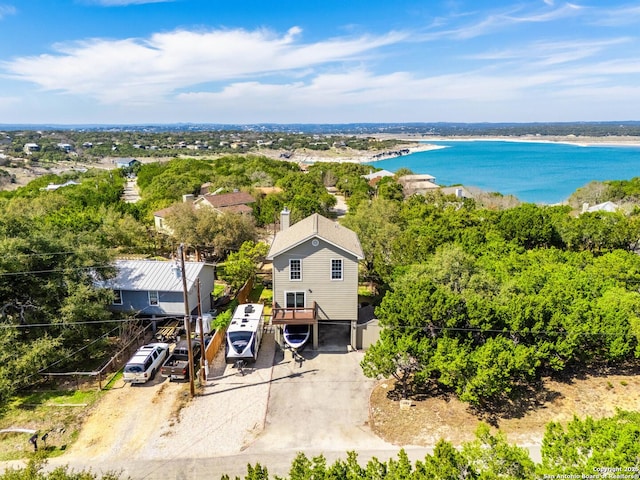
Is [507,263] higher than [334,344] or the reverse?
higher

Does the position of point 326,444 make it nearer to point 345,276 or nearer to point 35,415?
point 345,276

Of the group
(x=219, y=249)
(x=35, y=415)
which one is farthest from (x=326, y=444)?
(x=219, y=249)

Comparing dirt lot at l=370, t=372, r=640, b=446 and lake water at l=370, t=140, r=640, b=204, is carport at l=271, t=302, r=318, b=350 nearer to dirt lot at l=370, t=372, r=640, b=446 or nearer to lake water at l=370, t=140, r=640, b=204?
dirt lot at l=370, t=372, r=640, b=446

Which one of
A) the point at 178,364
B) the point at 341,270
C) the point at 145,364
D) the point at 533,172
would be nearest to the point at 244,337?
the point at 178,364

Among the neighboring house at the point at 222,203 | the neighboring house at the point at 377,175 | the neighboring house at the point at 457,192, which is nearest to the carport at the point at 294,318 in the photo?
the neighboring house at the point at 222,203

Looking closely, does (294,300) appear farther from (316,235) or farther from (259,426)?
(259,426)

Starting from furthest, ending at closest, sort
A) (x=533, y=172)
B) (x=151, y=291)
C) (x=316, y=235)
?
1. (x=533, y=172)
2. (x=151, y=291)
3. (x=316, y=235)

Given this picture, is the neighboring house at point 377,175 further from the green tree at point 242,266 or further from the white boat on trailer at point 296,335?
the white boat on trailer at point 296,335
